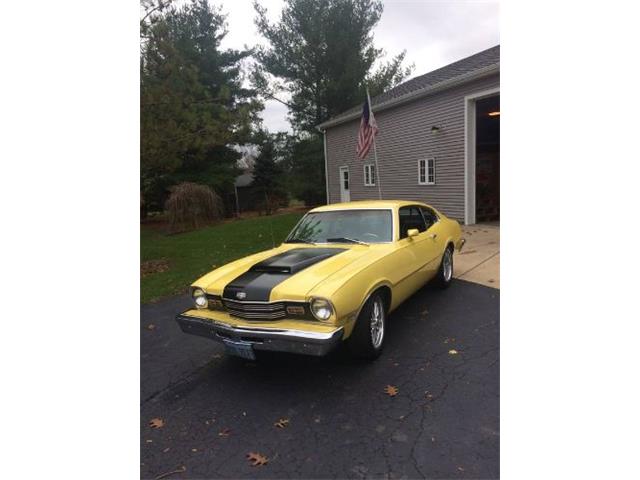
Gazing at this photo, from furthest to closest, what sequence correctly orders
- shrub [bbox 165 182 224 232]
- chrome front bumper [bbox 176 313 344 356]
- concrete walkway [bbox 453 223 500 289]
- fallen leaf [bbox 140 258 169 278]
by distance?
shrub [bbox 165 182 224 232]
fallen leaf [bbox 140 258 169 278]
concrete walkway [bbox 453 223 500 289]
chrome front bumper [bbox 176 313 344 356]

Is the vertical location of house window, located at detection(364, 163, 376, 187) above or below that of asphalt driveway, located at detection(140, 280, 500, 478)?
above

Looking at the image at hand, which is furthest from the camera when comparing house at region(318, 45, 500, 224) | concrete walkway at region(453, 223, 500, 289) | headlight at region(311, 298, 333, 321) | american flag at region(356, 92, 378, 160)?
house at region(318, 45, 500, 224)

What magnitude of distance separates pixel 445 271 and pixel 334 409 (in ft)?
11.0

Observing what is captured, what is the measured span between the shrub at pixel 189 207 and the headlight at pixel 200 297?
13.2 metres

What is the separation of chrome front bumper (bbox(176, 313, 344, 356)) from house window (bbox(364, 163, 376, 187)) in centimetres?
1391

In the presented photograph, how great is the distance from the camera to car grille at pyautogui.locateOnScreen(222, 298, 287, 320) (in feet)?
10.5

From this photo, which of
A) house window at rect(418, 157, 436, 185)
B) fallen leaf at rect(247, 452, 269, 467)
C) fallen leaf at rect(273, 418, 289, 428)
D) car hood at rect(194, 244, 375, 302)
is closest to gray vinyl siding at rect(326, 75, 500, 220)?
house window at rect(418, 157, 436, 185)

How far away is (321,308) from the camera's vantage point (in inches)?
121

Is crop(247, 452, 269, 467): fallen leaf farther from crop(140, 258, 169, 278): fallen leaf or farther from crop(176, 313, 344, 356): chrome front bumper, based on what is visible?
crop(140, 258, 169, 278): fallen leaf

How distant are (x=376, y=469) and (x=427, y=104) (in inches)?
488

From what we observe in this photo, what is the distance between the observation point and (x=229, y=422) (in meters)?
2.92

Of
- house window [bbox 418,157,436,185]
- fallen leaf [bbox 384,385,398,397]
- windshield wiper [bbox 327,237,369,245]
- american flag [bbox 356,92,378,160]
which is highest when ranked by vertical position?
american flag [bbox 356,92,378,160]

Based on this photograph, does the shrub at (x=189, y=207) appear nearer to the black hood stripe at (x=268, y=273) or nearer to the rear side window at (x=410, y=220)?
the rear side window at (x=410, y=220)

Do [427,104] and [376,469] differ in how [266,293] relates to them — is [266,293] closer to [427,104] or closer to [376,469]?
[376,469]
